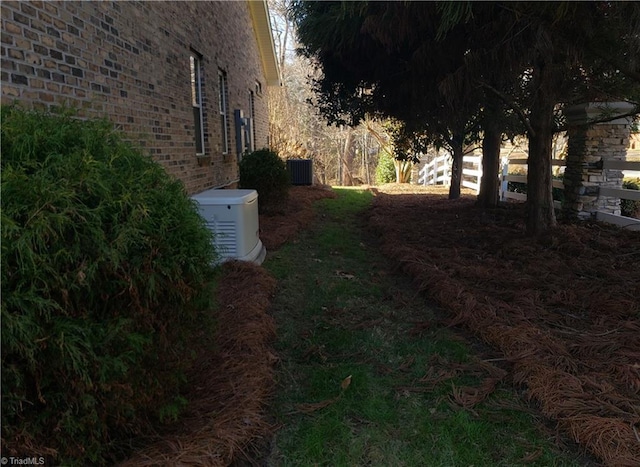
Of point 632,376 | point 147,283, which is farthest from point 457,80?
point 147,283

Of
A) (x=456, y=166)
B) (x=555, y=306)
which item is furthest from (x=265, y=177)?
(x=555, y=306)

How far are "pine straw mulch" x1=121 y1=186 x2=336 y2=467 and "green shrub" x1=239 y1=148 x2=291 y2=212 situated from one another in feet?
15.5

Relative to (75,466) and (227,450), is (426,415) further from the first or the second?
(75,466)

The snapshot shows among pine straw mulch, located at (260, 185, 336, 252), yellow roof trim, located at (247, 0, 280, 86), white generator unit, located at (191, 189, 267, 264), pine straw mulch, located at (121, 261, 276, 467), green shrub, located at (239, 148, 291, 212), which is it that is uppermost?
yellow roof trim, located at (247, 0, 280, 86)

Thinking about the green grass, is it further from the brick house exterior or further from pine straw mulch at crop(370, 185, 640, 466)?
the brick house exterior

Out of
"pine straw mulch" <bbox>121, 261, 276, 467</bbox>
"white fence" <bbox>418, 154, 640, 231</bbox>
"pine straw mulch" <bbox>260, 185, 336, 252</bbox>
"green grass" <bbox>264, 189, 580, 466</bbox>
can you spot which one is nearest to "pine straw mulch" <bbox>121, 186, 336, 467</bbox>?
"pine straw mulch" <bbox>121, 261, 276, 467</bbox>

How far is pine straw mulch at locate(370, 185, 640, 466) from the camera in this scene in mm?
2525

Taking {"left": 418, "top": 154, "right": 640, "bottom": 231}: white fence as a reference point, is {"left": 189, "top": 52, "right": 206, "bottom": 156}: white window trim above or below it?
above

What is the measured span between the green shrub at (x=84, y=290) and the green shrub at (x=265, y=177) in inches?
272

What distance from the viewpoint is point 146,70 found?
5152mm

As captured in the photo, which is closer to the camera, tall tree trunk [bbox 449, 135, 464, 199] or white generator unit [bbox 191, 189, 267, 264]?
white generator unit [bbox 191, 189, 267, 264]

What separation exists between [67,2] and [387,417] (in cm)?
410

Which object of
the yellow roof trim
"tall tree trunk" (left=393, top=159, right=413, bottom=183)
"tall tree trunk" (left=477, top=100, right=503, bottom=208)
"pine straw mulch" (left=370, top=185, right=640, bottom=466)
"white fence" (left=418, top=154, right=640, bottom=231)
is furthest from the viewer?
"tall tree trunk" (left=393, top=159, right=413, bottom=183)

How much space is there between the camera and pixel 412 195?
46.3ft
